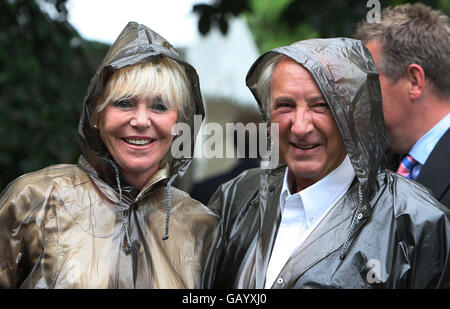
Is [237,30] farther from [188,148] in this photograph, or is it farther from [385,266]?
[385,266]

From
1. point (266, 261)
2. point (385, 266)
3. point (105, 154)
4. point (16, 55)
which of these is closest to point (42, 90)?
point (16, 55)

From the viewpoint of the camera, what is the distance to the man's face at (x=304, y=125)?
2787 mm

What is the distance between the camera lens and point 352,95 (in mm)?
2775

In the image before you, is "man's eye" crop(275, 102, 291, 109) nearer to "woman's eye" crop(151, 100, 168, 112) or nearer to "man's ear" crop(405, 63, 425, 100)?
"woman's eye" crop(151, 100, 168, 112)

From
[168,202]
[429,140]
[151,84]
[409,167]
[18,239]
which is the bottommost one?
[18,239]

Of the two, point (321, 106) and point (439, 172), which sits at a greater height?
point (321, 106)

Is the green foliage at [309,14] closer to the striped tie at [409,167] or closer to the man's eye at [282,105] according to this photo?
the striped tie at [409,167]

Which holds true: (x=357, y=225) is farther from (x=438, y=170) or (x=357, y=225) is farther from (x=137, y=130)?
(x=137, y=130)

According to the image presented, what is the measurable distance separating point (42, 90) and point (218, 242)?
3.40 meters

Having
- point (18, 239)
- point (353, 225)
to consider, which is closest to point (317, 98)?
point (353, 225)

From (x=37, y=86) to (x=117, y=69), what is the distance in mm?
3126

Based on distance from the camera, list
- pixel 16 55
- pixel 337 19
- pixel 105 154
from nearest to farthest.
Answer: pixel 105 154 < pixel 337 19 < pixel 16 55

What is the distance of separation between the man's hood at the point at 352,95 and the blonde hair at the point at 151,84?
454mm

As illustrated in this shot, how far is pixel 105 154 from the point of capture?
120 inches
